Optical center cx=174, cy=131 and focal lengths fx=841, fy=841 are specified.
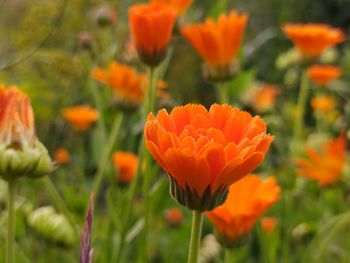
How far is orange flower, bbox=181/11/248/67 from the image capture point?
1.10 m

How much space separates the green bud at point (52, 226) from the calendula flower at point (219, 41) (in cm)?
36

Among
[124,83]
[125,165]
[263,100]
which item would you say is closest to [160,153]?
[124,83]

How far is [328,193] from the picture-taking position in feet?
5.35

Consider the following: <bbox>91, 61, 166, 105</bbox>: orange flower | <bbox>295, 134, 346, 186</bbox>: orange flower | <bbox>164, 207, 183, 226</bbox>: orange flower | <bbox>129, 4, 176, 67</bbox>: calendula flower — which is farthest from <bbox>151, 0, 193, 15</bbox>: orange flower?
<bbox>164, 207, 183, 226</bbox>: orange flower

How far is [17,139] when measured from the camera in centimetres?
59

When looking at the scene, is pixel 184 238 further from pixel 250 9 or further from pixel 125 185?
pixel 250 9

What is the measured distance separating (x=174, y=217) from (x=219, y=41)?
541 mm

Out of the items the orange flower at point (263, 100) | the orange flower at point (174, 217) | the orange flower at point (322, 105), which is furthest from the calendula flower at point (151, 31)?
the orange flower at point (322, 105)

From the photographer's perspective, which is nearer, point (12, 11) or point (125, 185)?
point (125, 185)

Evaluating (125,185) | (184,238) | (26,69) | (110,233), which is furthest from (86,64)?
Answer: (26,69)

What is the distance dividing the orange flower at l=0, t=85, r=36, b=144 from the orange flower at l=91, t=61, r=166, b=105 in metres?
0.60

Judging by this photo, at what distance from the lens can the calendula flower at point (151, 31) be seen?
34.6 inches

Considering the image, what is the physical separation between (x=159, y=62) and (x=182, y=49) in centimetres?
277

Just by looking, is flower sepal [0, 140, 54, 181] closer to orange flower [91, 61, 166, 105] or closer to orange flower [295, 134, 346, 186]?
orange flower [91, 61, 166, 105]
